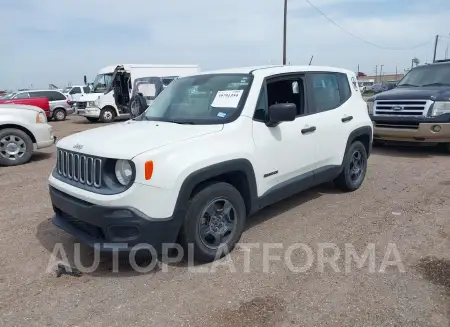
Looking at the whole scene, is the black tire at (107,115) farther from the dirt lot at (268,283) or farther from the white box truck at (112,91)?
the dirt lot at (268,283)

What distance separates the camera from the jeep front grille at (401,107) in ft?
25.2

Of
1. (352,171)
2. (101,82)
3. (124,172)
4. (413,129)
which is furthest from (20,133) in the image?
(101,82)

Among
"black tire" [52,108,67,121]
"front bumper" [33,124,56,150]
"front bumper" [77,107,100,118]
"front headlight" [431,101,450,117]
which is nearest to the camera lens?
"front headlight" [431,101,450,117]

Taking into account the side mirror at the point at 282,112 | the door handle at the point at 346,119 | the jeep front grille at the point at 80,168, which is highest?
the side mirror at the point at 282,112

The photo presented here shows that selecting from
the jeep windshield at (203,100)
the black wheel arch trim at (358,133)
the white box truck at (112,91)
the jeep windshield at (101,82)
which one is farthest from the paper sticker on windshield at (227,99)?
the jeep windshield at (101,82)

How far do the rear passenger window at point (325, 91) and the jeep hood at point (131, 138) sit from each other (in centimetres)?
171

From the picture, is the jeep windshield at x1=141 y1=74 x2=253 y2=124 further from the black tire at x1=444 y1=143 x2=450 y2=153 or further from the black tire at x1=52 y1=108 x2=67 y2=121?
the black tire at x1=52 y1=108 x2=67 y2=121

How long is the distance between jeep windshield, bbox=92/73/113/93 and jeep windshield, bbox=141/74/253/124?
13.9m

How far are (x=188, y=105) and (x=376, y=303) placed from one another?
8.64 ft

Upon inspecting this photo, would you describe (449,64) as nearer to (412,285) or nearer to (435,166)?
(435,166)

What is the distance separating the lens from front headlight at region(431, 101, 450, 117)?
7.46 metres

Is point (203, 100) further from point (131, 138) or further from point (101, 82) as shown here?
point (101, 82)

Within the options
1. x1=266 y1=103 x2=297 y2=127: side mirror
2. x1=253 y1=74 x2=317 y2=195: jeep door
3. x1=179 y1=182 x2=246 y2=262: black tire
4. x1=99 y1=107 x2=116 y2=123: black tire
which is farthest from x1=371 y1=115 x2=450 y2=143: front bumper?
x1=99 y1=107 x2=116 y2=123: black tire

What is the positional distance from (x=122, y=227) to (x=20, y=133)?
6.02m
